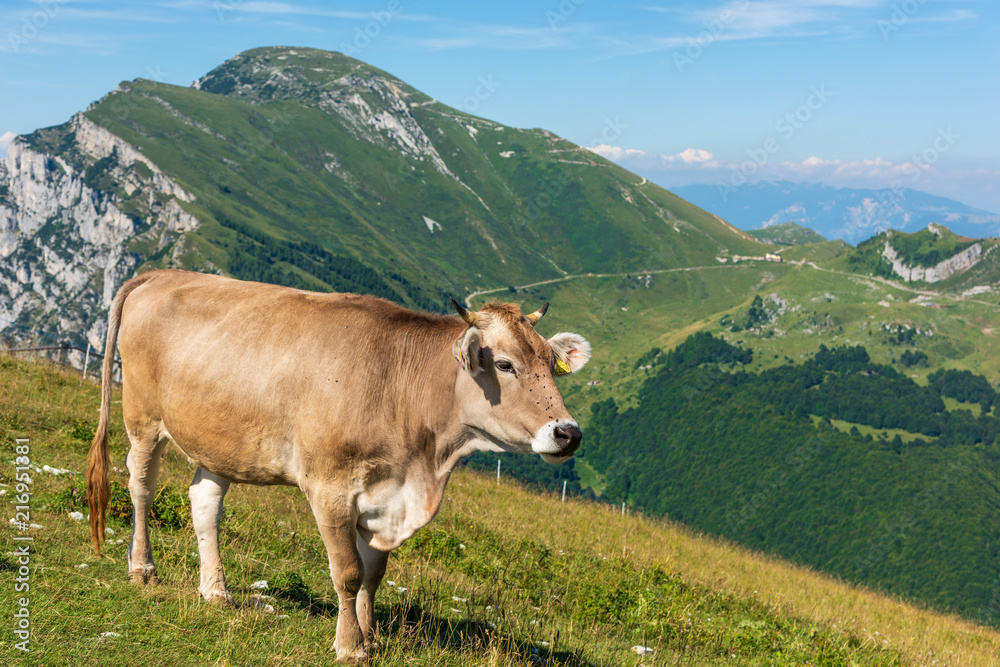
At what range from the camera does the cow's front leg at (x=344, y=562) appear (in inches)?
261

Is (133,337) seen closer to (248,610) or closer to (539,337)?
(248,610)

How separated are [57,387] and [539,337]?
1587 cm

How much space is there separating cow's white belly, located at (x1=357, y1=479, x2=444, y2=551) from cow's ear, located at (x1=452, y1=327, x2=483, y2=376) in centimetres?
121

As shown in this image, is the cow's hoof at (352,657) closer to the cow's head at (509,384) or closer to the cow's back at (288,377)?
the cow's back at (288,377)

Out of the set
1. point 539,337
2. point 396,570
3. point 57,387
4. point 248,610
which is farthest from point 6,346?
point 539,337

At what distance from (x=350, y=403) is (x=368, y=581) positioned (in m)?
1.82

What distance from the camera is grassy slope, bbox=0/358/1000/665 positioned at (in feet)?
22.2

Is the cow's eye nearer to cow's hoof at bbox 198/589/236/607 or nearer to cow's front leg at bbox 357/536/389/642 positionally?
cow's front leg at bbox 357/536/389/642

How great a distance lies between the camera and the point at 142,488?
26.7ft

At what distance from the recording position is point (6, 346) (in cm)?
2109

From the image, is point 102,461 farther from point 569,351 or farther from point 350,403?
point 569,351

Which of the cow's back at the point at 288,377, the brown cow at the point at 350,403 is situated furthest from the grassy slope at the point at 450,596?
the cow's back at the point at 288,377

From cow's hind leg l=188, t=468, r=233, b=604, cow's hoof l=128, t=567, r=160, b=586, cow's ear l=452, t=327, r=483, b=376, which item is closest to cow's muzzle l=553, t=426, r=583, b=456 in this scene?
cow's ear l=452, t=327, r=483, b=376

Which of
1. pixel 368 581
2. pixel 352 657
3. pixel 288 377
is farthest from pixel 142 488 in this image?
pixel 352 657
